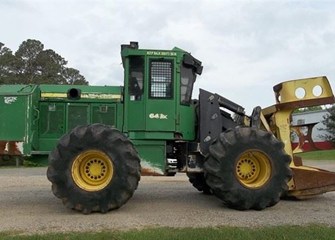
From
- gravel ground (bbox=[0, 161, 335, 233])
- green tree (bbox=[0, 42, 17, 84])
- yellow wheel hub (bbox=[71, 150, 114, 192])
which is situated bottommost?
gravel ground (bbox=[0, 161, 335, 233])

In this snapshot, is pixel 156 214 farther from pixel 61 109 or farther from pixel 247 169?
pixel 61 109

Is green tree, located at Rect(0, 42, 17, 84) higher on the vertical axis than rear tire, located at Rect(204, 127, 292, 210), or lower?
higher

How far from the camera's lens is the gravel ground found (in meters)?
8.39

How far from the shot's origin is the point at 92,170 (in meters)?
9.79

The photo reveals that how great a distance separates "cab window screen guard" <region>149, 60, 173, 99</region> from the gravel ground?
2.46m

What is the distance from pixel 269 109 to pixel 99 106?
13.4 feet

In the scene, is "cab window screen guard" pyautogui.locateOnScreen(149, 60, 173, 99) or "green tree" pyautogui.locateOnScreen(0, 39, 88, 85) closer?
"cab window screen guard" pyautogui.locateOnScreen(149, 60, 173, 99)

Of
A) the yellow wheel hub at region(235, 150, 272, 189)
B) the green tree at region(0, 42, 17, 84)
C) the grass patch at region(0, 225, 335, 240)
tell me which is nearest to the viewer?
the grass patch at region(0, 225, 335, 240)

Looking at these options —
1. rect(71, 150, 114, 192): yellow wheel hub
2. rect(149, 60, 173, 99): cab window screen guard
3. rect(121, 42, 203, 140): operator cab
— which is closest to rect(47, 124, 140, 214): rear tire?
rect(71, 150, 114, 192): yellow wheel hub

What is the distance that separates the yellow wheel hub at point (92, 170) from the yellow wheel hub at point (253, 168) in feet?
8.76

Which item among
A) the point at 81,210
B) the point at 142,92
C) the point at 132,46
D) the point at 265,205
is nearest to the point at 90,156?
the point at 81,210

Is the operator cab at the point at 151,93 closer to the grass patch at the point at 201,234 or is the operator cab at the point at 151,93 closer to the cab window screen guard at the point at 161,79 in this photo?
the cab window screen guard at the point at 161,79

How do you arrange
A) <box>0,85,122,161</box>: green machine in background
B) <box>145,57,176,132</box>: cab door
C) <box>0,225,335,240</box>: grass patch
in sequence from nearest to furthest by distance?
<box>0,225,335,240</box>: grass patch
<box>145,57,176,132</box>: cab door
<box>0,85,122,161</box>: green machine in background

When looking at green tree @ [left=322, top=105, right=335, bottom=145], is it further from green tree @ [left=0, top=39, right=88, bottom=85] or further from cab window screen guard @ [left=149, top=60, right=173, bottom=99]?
cab window screen guard @ [left=149, top=60, right=173, bottom=99]
